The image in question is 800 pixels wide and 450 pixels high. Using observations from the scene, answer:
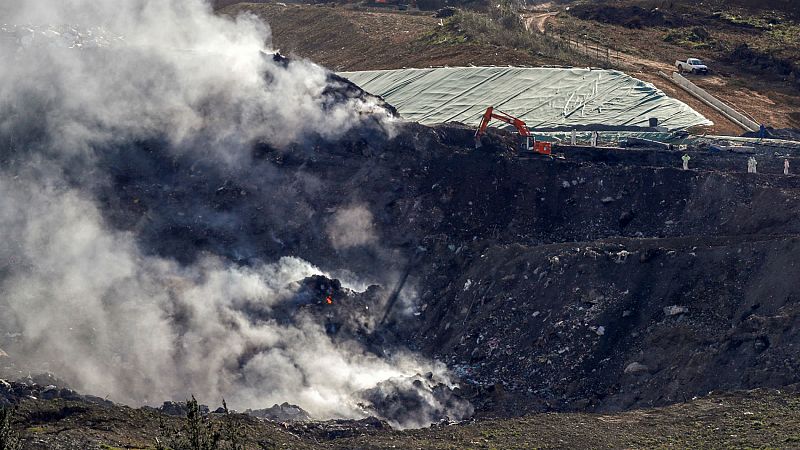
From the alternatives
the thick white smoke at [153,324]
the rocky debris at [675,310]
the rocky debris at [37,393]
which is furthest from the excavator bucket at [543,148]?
the rocky debris at [37,393]

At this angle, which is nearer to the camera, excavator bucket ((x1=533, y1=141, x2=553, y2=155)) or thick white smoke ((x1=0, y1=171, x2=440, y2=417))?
thick white smoke ((x1=0, y1=171, x2=440, y2=417))

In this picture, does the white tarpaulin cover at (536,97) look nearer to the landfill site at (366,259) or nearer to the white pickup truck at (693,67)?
the landfill site at (366,259)

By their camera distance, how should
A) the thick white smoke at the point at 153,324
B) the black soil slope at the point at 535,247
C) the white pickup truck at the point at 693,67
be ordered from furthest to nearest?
the white pickup truck at the point at 693,67 → the thick white smoke at the point at 153,324 → the black soil slope at the point at 535,247

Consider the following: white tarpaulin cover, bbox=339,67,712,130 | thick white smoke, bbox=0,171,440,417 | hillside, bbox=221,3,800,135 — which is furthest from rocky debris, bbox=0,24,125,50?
hillside, bbox=221,3,800,135

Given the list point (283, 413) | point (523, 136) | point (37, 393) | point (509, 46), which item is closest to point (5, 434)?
point (37, 393)

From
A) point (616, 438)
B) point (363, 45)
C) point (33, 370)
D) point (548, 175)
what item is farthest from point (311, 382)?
point (363, 45)

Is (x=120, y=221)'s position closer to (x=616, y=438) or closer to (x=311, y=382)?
(x=311, y=382)

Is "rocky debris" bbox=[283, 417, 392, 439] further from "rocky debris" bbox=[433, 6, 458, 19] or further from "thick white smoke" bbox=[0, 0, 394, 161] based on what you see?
"rocky debris" bbox=[433, 6, 458, 19]

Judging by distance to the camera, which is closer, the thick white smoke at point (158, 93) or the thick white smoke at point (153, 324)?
the thick white smoke at point (153, 324)
